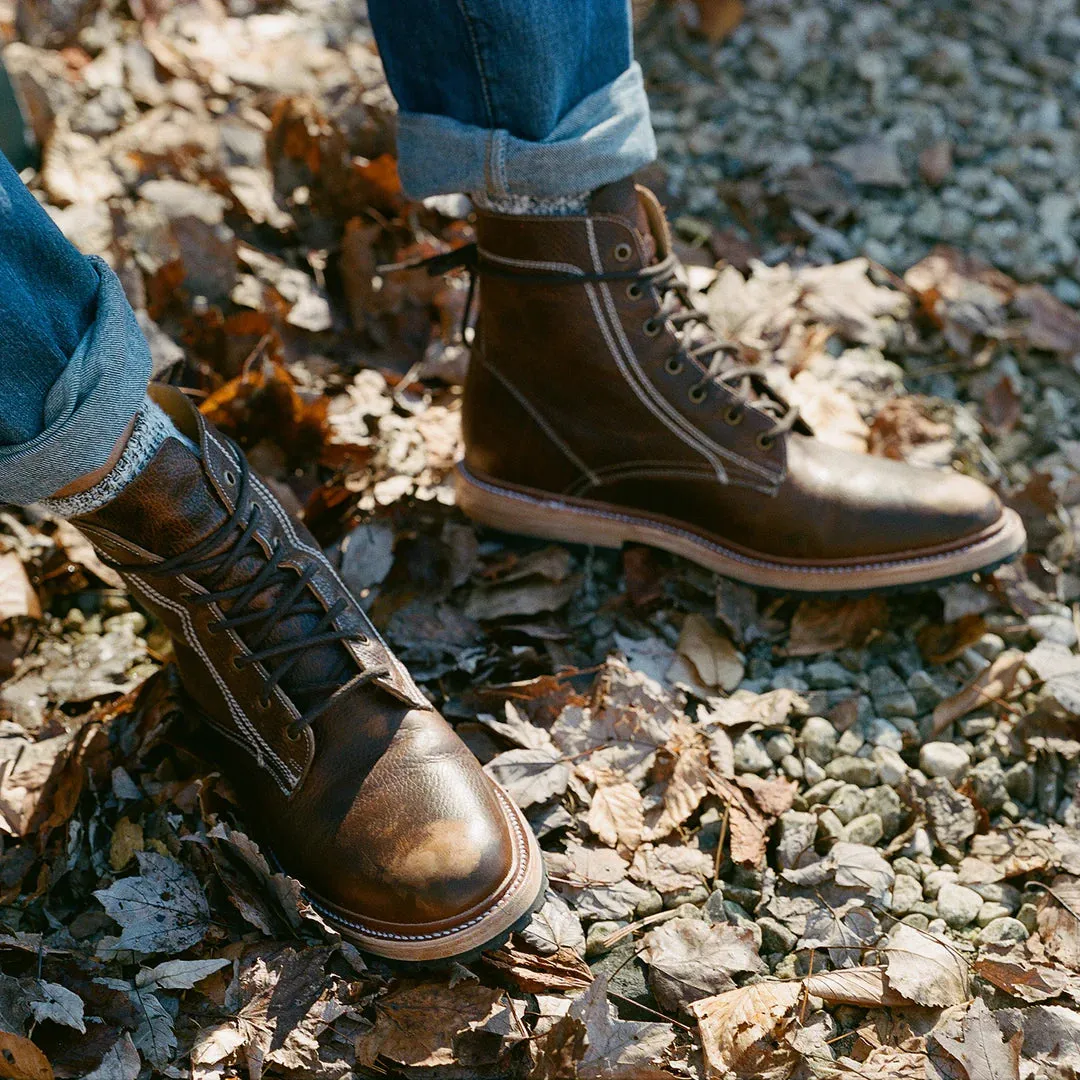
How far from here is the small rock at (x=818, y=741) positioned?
1.96 m

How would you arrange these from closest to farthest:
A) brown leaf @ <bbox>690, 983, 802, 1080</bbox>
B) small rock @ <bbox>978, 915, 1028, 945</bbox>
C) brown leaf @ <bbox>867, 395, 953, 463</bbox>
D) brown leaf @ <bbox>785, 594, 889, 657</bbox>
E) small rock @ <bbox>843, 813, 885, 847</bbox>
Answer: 1. brown leaf @ <bbox>690, 983, 802, 1080</bbox>
2. small rock @ <bbox>978, 915, 1028, 945</bbox>
3. small rock @ <bbox>843, 813, 885, 847</bbox>
4. brown leaf @ <bbox>785, 594, 889, 657</bbox>
5. brown leaf @ <bbox>867, 395, 953, 463</bbox>

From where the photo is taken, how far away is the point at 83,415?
4.59 ft

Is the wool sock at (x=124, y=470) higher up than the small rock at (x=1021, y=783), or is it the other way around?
the wool sock at (x=124, y=470)

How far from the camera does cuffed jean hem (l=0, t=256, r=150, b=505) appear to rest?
1.39 metres

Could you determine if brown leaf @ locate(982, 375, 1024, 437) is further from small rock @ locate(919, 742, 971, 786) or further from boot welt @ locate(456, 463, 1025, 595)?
small rock @ locate(919, 742, 971, 786)

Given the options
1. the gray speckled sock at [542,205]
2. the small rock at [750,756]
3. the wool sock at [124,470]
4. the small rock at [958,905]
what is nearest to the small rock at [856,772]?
the small rock at [750,756]

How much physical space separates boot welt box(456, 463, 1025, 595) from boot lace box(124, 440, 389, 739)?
0.61 meters

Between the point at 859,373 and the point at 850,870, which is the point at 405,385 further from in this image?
the point at 850,870

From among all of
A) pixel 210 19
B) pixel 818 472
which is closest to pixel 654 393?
pixel 818 472

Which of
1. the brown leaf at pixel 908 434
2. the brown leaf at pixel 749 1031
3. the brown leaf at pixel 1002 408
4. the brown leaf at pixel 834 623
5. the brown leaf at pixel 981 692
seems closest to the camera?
the brown leaf at pixel 749 1031

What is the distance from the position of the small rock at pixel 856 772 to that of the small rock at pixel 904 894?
203mm

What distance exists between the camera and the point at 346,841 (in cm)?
156

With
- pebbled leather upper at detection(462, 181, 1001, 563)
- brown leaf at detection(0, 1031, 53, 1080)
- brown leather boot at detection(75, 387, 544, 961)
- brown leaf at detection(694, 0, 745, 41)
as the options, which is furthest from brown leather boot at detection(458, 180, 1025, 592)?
brown leaf at detection(694, 0, 745, 41)

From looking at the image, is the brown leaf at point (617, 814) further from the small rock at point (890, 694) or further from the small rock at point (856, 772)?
the small rock at point (890, 694)
